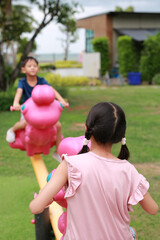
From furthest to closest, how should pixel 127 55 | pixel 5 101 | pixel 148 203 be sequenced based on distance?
pixel 127 55
pixel 5 101
pixel 148 203

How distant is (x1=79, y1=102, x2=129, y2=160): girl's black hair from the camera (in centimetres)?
173

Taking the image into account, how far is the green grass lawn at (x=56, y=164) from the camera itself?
3516 millimetres

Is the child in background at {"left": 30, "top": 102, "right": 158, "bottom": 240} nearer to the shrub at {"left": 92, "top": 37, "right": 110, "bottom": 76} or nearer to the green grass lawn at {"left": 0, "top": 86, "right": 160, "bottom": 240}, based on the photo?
the green grass lawn at {"left": 0, "top": 86, "right": 160, "bottom": 240}

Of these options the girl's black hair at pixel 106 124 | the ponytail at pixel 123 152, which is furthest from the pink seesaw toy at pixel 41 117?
the girl's black hair at pixel 106 124

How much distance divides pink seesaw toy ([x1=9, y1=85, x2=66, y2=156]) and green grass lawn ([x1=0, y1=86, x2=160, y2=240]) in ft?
2.00

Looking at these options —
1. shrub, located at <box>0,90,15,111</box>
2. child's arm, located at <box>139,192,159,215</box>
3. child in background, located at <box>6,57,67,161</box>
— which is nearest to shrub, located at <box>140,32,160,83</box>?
shrub, located at <box>0,90,15,111</box>

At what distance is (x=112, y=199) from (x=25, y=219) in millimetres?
2158

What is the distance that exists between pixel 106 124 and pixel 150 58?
1927 centimetres

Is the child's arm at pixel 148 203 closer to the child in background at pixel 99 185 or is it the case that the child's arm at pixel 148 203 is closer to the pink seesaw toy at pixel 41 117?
the child in background at pixel 99 185

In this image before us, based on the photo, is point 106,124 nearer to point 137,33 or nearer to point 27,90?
point 27,90

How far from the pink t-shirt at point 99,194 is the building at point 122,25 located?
21.7 m

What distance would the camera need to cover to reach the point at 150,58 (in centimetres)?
2025

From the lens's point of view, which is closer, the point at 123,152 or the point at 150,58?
the point at 123,152

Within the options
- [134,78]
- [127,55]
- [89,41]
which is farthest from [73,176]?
[89,41]
